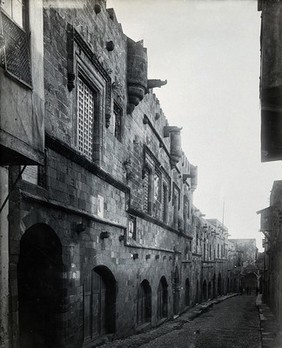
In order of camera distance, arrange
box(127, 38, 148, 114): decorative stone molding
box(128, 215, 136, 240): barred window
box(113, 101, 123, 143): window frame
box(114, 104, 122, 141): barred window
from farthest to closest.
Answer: box(128, 215, 136, 240): barred window → box(127, 38, 148, 114): decorative stone molding → box(114, 104, 122, 141): barred window → box(113, 101, 123, 143): window frame

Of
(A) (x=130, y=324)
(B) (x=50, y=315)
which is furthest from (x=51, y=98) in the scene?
(A) (x=130, y=324)

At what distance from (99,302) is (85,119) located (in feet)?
14.0

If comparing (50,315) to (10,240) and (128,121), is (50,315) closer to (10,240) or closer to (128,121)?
(10,240)

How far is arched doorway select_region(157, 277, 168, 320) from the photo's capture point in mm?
16562

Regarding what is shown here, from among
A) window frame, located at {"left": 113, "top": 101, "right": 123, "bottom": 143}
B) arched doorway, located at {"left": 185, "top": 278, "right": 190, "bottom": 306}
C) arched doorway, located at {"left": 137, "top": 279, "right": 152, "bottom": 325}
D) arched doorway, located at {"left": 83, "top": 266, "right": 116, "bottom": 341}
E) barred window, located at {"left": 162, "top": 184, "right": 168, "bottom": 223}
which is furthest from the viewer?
arched doorway, located at {"left": 185, "top": 278, "right": 190, "bottom": 306}

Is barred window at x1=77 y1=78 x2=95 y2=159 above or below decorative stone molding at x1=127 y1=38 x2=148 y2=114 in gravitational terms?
below

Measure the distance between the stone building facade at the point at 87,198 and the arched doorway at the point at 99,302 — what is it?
0.02 m

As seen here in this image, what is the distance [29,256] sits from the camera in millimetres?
7414

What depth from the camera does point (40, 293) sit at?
741 centimetres

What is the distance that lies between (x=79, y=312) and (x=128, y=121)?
5816 millimetres

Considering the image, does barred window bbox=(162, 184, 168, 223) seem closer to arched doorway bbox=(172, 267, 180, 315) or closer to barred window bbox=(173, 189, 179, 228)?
barred window bbox=(173, 189, 179, 228)

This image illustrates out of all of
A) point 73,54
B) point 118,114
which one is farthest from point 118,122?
point 73,54

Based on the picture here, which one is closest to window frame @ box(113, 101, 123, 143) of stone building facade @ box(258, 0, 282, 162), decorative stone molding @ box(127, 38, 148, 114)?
decorative stone molding @ box(127, 38, 148, 114)

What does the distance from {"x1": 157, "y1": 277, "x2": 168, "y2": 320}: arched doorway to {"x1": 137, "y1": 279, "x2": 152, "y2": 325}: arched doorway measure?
6.70 ft
